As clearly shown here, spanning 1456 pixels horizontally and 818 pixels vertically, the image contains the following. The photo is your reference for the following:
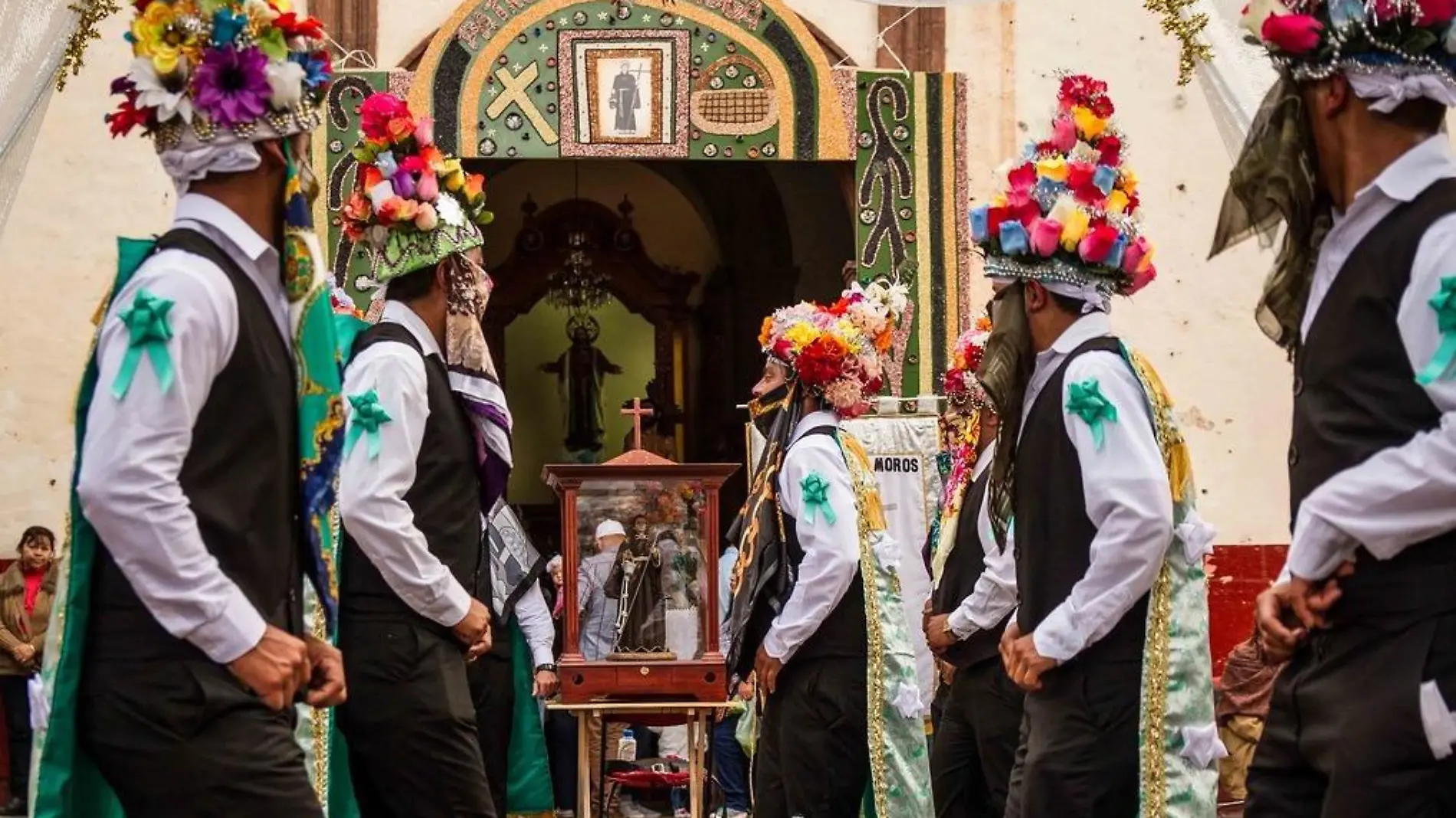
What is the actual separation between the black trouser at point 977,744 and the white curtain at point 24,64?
3.48 meters

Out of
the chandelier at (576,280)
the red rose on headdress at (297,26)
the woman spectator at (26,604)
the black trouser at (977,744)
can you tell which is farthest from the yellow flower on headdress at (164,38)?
the chandelier at (576,280)

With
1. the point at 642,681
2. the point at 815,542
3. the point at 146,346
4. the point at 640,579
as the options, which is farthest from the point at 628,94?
the point at 146,346

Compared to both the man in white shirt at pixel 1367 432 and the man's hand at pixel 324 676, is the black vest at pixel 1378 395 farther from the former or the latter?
the man's hand at pixel 324 676

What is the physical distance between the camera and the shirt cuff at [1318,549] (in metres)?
3.80

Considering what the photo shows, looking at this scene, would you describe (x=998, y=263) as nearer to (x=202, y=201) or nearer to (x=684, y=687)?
(x=202, y=201)

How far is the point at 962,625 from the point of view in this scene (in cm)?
743

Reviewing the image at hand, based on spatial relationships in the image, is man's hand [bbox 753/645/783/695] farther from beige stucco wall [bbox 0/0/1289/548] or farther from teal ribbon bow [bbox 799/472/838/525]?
beige stucco wall [bbox 0/0/1289/548]

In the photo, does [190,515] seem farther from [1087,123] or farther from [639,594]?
[639,594]

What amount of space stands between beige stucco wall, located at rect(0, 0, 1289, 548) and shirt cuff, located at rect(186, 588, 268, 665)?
942 centimetres

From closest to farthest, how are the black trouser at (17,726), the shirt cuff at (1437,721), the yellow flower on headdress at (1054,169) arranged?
1. the shirt cuff at (1437,721)
2. the yellow flower on headdress at (1054,169)
3. the black trouser at (17,726)

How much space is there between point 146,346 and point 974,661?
4.22 metres

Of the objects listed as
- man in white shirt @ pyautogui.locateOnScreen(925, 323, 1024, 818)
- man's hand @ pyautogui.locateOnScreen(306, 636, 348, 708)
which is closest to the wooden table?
man in white shirt @ pyautogui.locateOnScreen(925, 323, 1024, 818)

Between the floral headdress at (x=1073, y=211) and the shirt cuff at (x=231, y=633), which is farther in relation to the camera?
the floral headdress at (x=1073, y=211)

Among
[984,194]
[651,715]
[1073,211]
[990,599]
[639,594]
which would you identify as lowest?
[651,715]
